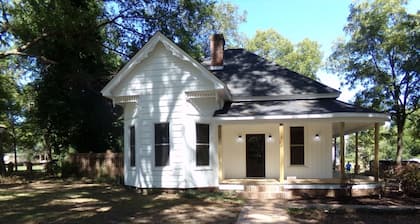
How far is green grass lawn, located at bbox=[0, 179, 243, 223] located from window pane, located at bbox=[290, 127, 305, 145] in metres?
3.87

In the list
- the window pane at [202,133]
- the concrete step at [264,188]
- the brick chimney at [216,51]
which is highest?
the brick chimney at [216,51]

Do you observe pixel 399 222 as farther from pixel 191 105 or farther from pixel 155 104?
pixel 155 104

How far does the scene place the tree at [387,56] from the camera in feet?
81.1

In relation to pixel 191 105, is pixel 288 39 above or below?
above

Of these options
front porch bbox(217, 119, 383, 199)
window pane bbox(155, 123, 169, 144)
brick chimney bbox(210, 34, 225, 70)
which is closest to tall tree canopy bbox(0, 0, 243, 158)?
brick chimney bbox(210, 34, 225, 70)

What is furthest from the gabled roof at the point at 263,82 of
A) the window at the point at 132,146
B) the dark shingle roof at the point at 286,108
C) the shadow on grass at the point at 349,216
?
the shadow on grass at the point at 349,216

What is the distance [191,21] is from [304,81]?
10.1m

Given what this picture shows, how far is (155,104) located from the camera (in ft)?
46.2

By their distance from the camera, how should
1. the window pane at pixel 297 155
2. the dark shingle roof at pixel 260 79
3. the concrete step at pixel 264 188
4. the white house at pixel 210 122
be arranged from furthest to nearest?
the dark shingle roof at pixel 260 79, the window pane at pixel 297 155, the white house at pixel 210 122, the concrete step at pixel 264 188


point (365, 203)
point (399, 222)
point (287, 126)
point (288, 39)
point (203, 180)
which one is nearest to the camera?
point (399, 222)

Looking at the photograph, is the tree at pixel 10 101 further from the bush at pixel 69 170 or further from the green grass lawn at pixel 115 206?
the green grass lawn at pixel 115 206

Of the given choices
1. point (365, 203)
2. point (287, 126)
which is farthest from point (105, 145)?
point (365, 203)

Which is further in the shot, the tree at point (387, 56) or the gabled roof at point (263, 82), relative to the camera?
the tree at point (387, 56)

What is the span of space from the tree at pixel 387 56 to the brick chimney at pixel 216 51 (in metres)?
13.1
